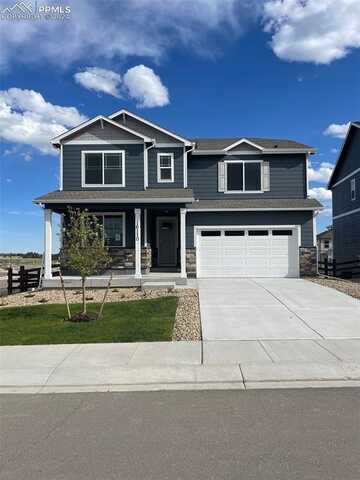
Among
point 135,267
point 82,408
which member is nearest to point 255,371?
point 82,408

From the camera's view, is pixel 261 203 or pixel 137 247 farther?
pixel 261 203

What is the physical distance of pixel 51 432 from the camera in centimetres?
450

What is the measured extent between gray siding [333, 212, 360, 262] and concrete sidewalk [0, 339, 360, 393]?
1896 centimetres

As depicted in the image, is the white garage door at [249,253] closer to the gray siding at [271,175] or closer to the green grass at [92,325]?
the gray siding at [271,175]

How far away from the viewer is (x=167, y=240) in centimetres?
2167

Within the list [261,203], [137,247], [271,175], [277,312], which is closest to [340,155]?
[271,175]

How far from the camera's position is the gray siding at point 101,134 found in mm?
18859

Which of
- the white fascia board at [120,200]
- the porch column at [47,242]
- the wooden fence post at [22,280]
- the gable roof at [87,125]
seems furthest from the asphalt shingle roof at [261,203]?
the wooden fence post at [22,280]

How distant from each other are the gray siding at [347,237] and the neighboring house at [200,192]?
6888mm

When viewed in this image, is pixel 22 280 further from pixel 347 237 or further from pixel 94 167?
pixel 347 237

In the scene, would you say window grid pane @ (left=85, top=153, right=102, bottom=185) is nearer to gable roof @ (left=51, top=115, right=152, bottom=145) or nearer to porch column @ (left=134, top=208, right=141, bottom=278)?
gable roof @ (left=51, top=115, right=152, bottom=145)

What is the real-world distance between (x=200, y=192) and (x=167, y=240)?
122 inches

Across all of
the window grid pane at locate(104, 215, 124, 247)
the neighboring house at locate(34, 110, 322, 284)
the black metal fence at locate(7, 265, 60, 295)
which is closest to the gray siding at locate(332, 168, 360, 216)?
the neighboring house at locate(34, 110, 322, 284)

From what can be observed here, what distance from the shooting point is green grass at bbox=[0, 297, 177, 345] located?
8492 millimetres
